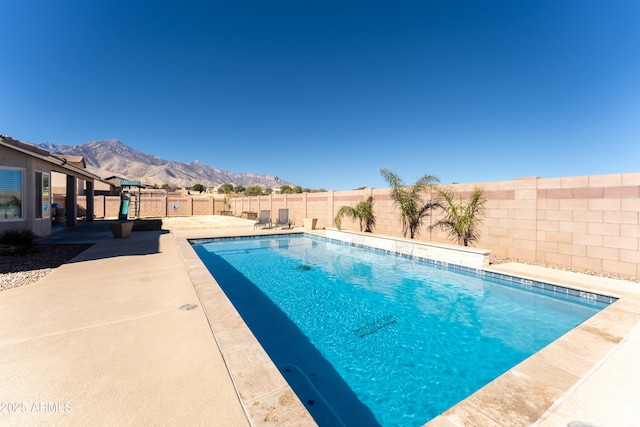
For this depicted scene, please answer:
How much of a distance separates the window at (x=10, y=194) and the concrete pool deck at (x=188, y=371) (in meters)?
6.97

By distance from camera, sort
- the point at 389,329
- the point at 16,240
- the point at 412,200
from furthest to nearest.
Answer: the point at 412,200
the point at 16,240
the point at 389,329

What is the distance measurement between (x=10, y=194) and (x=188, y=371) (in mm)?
11041

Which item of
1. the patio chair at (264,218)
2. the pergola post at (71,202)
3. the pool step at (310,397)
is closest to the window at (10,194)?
the pergola post at (71,202)

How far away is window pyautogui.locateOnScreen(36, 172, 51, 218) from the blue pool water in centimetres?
748

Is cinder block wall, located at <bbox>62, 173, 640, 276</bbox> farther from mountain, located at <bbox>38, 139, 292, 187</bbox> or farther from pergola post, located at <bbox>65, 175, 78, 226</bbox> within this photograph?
mountain, located at <bbox>38, 139, 292, 187</bbox>

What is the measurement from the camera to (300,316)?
4.54 meters

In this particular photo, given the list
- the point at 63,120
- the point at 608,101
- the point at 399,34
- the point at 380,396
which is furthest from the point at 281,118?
the point at 63,120

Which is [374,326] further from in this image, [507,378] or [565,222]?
[565,222]

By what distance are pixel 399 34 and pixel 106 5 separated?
14125mm

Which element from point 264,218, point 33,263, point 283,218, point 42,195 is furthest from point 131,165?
point 33,263

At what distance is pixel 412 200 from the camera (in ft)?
32.2

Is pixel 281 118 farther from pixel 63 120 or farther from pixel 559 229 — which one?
pixel 63 120

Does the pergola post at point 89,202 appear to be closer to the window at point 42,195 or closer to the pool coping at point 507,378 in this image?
the window at point 42,195

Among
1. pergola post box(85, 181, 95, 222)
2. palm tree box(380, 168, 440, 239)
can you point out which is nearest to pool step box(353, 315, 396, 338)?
palm tree box(380, 168, 440, 239)
